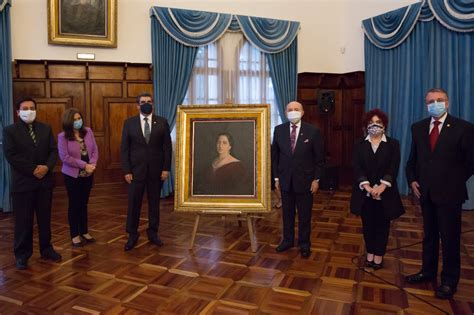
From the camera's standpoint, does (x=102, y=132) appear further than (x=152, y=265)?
Yes

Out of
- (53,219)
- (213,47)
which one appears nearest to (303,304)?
(53,219)

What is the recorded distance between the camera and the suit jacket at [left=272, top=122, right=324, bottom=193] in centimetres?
393

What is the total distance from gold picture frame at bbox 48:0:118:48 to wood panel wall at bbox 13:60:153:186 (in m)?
0.34

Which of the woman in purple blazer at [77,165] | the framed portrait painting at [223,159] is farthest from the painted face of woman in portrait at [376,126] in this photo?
the woman in purple blazer at [77,165]

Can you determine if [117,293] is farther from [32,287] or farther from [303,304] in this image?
[303,304]

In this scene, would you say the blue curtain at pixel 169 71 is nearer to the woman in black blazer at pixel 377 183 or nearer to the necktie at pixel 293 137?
the necktie at pixel 293 137

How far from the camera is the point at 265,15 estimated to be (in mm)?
7551

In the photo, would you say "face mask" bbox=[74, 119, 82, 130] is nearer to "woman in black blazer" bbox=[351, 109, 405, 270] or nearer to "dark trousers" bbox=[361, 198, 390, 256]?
"woman in black blazer" bbox=[351, 109, 405, 270]

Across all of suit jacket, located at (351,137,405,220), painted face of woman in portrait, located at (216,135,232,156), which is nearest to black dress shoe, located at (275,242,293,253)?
suit jacket, located at (351,137,405,220)

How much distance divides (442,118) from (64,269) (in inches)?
129

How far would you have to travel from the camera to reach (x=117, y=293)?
3.12 m

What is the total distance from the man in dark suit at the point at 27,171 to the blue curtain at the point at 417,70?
5.30 metres

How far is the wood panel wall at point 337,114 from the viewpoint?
7.89m

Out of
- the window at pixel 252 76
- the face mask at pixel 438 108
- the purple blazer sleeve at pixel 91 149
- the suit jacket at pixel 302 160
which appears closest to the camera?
the face mask at pixel 438 108
